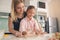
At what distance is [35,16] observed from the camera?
1.56 metres

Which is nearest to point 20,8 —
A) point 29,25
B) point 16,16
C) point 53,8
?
point 16,16

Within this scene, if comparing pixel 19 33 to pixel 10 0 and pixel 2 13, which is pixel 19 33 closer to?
pixel 2 13

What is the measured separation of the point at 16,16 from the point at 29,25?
0.23 metres

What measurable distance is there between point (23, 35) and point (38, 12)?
0.40 m

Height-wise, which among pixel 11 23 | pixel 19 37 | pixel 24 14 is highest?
pixel 24 14

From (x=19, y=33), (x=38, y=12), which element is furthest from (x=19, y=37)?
(x=38, y=12)

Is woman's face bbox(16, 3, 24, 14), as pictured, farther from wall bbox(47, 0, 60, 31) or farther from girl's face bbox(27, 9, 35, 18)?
wall bbox(47, 0, 60, 31)

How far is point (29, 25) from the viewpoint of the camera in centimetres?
151

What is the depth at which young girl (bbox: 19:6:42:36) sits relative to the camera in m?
1.47

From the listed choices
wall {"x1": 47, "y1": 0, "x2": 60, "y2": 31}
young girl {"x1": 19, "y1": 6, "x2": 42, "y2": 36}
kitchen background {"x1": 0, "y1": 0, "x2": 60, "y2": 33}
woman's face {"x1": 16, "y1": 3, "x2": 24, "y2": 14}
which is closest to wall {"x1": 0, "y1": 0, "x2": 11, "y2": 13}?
kitchen background {"x1": 0, "y1": 0, "x2": 60, "y2": 33}

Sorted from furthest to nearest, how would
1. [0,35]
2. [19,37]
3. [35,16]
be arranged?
[35,16], [19,37], [0,35]

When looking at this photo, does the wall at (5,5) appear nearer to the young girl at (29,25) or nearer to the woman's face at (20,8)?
the woman's face at (20,8)

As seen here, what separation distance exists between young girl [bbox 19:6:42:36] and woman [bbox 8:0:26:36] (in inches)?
2.3

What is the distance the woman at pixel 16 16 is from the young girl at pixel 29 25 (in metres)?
0.06
